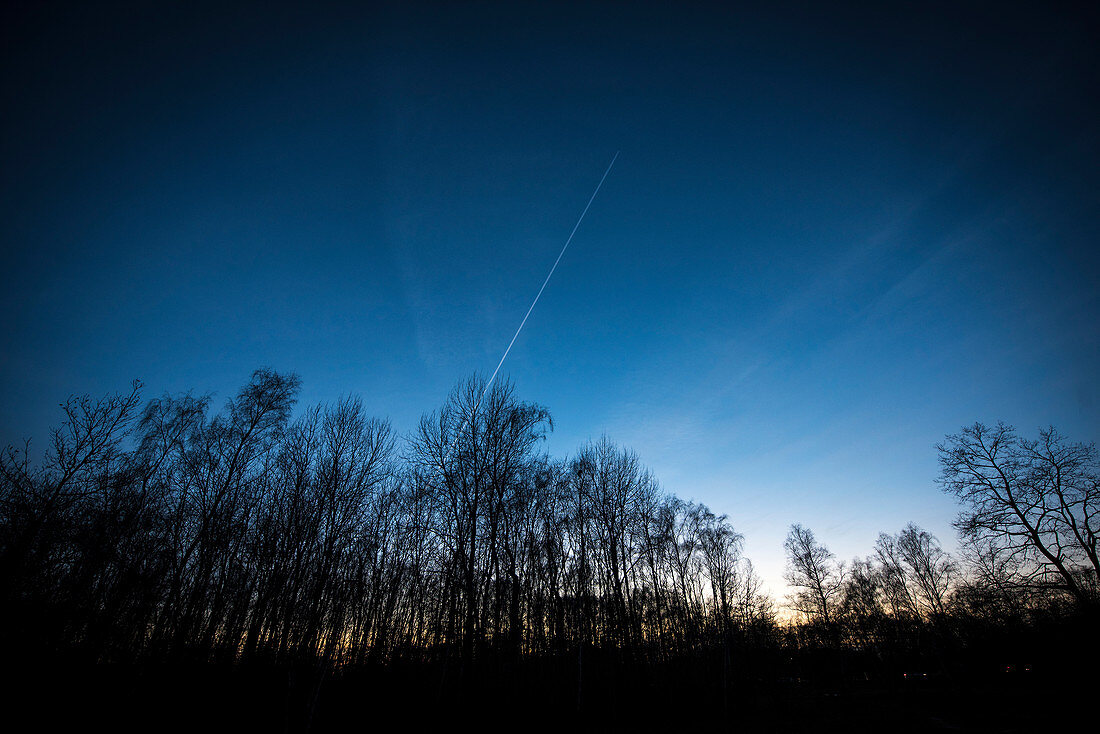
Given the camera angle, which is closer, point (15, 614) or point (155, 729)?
point (155, 729)

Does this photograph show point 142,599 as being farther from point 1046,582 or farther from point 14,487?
point 1046,582

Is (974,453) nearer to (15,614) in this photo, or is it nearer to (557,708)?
(557,708)

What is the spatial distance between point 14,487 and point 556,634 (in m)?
22.2

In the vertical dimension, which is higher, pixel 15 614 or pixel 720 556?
pixel 720 556

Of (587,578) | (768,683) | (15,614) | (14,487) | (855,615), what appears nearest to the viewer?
(15,614)

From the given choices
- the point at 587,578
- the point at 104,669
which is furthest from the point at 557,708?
the point at 104,669

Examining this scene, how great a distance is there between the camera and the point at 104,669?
1210cm

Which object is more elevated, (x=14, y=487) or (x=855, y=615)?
→ (x=14, y=487)

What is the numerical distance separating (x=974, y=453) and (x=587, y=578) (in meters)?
22.5

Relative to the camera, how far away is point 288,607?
14.9 m

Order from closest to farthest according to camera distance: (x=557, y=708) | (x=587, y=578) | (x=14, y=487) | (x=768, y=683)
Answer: (x=14, y=487) → (x=557, y=708) → (x=587, y=578) → (x=768, y=683)

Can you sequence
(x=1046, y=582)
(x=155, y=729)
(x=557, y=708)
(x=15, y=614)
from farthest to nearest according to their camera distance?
(x=1046, y=582) → (x=557, y=708) → (x=15, y=614) → (x=155, y=729)

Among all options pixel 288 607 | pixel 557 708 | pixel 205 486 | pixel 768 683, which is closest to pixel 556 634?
pixel 557 708

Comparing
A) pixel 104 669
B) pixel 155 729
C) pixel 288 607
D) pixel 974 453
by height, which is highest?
pixel 974 453
